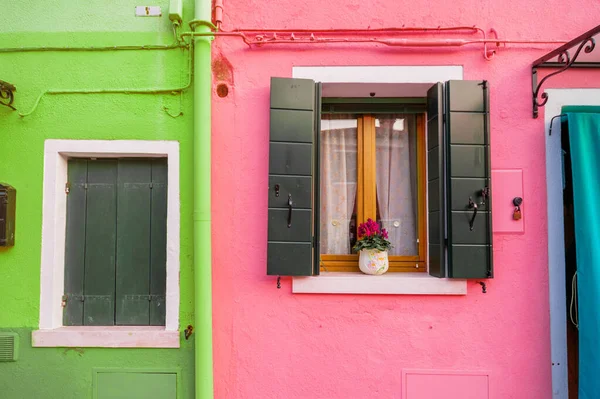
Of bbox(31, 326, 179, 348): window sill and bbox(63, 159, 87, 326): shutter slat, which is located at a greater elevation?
bbox(63, 159, 87, 326): shutter slat

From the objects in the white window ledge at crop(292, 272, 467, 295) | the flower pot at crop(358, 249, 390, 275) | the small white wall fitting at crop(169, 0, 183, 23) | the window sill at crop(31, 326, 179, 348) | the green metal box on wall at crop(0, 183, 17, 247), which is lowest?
the window sill at crop(31, 326, 179, 348)

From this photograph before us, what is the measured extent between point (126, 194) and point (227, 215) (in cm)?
90

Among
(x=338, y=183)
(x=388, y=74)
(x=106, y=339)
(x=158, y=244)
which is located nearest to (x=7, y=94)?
(x=158, y=244)

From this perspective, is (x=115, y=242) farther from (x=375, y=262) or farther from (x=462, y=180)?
(x=462, y=180)

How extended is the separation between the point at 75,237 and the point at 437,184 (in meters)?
3.07

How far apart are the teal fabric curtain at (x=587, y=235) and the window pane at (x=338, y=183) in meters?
1.76

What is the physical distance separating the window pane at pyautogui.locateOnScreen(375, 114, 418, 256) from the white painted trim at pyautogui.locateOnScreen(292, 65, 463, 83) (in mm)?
424

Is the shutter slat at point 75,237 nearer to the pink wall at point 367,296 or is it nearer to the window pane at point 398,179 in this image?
the pink wall at point 367,296

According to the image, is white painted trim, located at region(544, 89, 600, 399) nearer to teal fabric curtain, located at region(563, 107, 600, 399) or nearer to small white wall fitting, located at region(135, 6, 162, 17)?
teal fabric curtain, located at region(563, 107, 600, 399)

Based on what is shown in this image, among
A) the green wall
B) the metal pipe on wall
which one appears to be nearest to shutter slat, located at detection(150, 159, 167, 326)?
the green wall

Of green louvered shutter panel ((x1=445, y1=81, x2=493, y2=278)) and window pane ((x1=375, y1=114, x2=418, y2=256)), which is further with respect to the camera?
window pane ((x1=375, y1=114, x2=418, y2=256))

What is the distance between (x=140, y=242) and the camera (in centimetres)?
376

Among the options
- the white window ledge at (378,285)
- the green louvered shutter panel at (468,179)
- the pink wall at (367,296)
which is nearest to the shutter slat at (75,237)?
the pink wall at (367,296)

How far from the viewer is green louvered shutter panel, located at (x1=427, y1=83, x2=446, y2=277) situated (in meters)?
3.54
